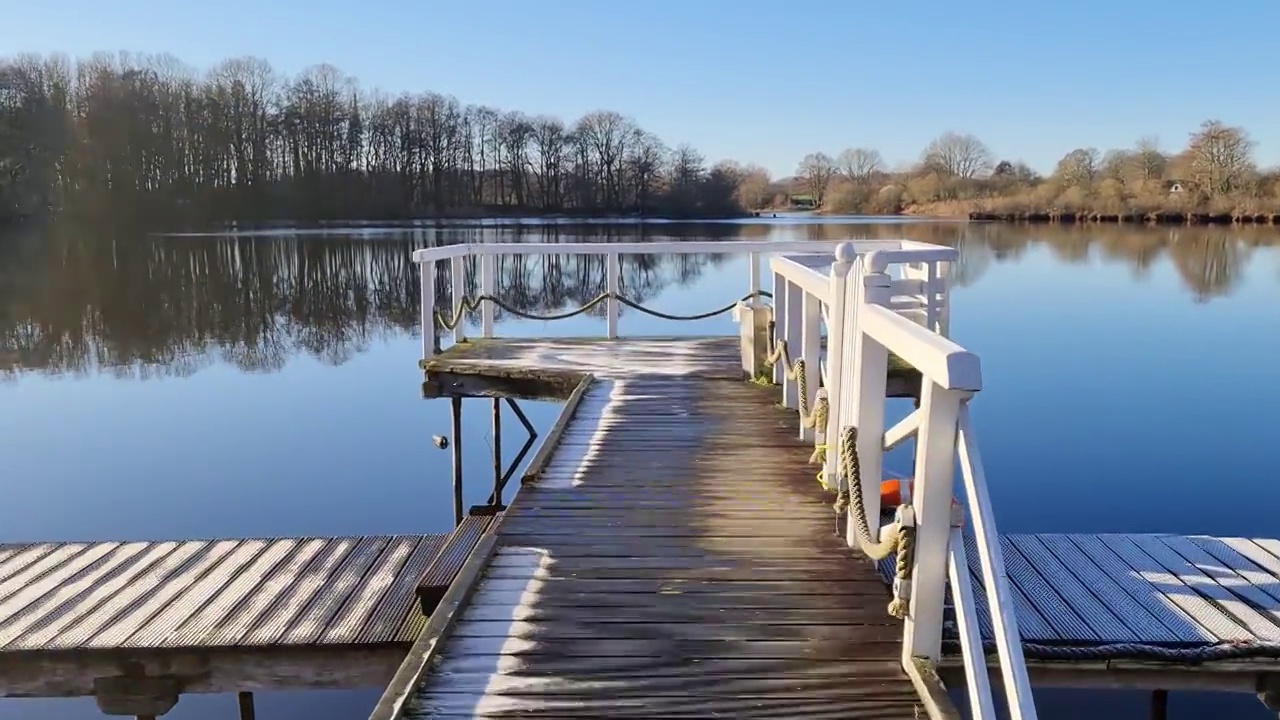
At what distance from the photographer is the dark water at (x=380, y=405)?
10.3 meters

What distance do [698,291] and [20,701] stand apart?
25327 mm

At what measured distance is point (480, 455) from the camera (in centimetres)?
1330

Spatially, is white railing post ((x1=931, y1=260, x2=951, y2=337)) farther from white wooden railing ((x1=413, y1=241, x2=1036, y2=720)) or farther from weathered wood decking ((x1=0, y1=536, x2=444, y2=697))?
weathered wood decking ((x1=0, y1=536, x2=444, y2=697))

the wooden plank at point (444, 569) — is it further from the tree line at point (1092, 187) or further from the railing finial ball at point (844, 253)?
the tree line at point (1092, 187)

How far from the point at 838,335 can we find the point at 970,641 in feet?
→ 7.05

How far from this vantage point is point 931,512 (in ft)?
9.70

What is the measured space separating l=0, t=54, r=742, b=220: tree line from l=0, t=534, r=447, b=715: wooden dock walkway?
64.2 metres

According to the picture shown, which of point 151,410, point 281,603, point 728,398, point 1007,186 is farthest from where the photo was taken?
point 1007,186

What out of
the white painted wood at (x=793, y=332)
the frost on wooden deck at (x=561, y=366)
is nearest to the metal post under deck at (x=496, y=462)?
the frost on wooden deck at (x=561, y=366)

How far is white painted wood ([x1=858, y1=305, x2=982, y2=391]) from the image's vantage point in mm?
2586

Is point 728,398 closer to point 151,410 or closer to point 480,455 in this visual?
point 480,455

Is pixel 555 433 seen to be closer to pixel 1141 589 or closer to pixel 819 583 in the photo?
pixel 819 583

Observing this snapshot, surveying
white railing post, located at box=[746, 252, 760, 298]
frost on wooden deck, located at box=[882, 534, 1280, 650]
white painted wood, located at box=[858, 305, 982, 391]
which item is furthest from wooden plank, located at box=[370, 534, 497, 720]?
white railing post, located at box=[746, 252, 760, 298]

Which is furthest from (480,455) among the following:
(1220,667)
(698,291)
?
(698,291)
